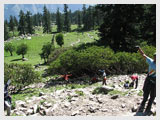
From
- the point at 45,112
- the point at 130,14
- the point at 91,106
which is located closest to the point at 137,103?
the point at 91,106

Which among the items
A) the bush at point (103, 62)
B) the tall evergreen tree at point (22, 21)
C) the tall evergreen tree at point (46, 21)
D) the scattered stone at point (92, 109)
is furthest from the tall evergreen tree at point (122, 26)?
the tall evergreen tree at point (46, 21)

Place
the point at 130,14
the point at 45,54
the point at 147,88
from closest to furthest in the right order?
the point at 147,88
the point at 130,14
the point at 45,54

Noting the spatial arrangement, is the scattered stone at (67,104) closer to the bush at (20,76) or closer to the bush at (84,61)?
the bush at (20,76)

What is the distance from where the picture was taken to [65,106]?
384 inches

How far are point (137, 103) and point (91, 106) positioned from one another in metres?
2.38

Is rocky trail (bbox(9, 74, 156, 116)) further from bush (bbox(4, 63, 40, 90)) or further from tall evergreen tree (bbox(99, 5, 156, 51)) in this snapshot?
tall evergreen tree (bbox(99, 5, 156, 51))

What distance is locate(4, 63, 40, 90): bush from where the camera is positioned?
15.9m

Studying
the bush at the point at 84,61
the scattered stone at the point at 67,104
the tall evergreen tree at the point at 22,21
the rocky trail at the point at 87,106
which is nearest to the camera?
the rocky trail at the point at 87,106

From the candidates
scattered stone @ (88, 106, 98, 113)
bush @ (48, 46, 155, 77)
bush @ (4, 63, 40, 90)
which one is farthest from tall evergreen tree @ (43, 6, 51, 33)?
scattered stone @ (88, 106, 98, 113)

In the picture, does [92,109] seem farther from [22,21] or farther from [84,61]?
[22,21]

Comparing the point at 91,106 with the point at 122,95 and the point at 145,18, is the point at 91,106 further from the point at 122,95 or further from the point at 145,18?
the point at 145,18

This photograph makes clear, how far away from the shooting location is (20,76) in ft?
53.5

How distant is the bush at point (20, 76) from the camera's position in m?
15.9

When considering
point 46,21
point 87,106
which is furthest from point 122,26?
point 46,21
